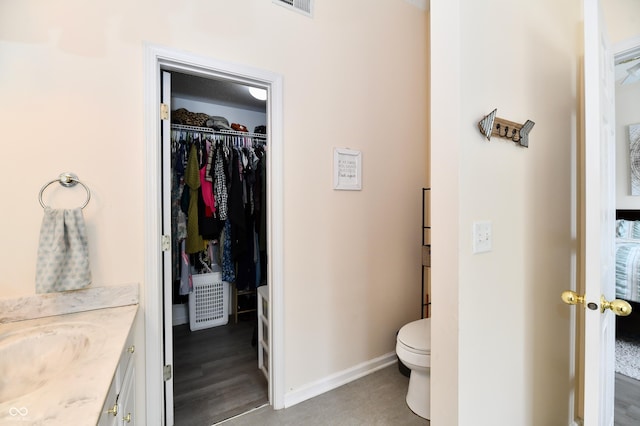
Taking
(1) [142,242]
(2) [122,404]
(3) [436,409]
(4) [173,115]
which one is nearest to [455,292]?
(3) [436,409]

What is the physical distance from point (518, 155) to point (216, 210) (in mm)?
2327

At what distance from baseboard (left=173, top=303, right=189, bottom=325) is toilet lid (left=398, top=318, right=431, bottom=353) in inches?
92.0

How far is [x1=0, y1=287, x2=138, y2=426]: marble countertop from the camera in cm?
59

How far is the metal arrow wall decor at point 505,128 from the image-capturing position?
3.31 ft

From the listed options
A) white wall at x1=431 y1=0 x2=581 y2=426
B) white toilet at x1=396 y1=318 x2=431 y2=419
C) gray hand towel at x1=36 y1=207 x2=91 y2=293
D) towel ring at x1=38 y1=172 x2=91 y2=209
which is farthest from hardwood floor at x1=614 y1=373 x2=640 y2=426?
towel ring at x1=38 y1=172 x2=91 y2=209

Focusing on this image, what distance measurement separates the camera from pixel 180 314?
2.98 meters

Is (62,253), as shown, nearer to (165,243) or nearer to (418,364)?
(165,243)

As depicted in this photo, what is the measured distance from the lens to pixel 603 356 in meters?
1.07

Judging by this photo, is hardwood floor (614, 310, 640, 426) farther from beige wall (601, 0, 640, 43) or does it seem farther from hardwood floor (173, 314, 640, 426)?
beige wall (601, 0, 640, 43)

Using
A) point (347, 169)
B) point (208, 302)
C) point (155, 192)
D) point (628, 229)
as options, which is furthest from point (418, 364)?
point (628, 229)

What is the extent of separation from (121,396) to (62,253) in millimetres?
620

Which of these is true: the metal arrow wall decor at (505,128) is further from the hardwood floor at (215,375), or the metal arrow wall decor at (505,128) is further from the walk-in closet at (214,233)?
the hardwood floor at (215,375)

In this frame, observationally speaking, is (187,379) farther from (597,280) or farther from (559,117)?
(559,117)

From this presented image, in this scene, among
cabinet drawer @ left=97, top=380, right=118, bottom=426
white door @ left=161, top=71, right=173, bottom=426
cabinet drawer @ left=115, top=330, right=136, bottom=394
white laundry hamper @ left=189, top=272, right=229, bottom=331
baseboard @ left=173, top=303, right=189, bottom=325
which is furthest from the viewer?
baseboard @ left=173, top=303, right=189, bottom=325
